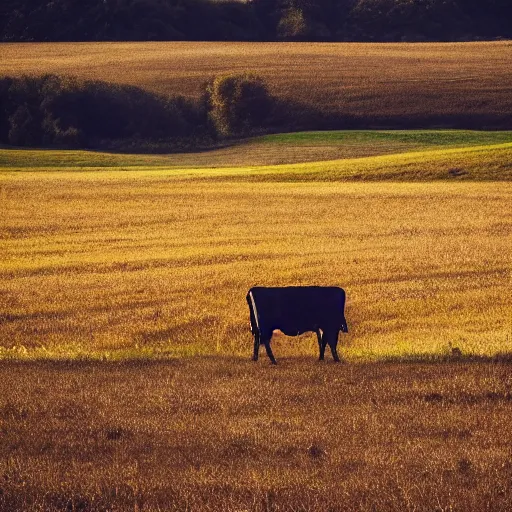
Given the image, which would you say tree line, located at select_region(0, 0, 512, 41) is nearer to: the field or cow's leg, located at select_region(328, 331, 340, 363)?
the field

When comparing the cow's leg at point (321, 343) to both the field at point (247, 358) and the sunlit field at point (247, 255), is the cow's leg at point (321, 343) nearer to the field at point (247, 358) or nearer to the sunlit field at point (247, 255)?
the field at point (247, 358)

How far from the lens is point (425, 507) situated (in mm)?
6141

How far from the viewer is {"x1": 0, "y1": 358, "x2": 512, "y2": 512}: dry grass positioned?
21.1 ft

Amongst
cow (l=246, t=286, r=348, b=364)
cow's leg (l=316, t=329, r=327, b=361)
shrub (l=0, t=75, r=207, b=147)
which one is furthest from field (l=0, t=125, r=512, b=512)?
shrub (l=0, t=75, r=207, b=147)

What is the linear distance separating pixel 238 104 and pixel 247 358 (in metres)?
54.3

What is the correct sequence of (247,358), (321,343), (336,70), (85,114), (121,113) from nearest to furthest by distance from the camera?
(321,343), (247,358), (85,114), (121,113), (336,70)

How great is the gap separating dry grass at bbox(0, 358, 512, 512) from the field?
0.02m

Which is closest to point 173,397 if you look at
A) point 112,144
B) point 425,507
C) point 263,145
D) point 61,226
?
point 425,507

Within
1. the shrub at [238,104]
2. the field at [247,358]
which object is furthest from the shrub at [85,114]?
the field at [247,358]

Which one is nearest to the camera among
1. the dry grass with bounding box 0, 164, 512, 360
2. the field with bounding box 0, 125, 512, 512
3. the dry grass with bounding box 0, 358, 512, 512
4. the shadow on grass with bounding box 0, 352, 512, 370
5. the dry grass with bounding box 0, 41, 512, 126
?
the dry grass with bounding box 0, 358, 512, 512

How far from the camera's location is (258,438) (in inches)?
307

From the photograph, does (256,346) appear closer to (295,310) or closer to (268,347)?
(268,347)

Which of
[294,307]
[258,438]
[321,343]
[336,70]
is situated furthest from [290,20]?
[258,438]

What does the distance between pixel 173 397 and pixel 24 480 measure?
2652 millimetres
